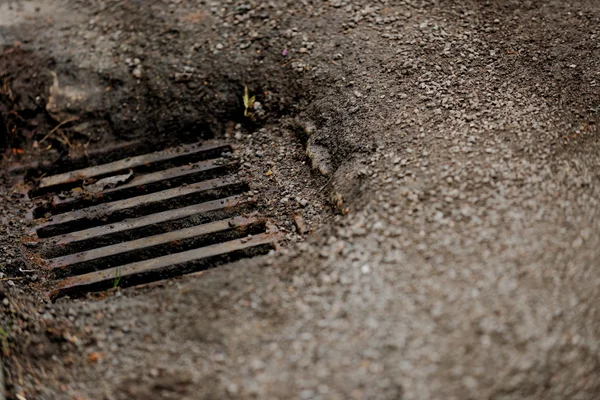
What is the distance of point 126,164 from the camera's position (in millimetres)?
2855

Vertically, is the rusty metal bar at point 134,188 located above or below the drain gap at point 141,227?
above

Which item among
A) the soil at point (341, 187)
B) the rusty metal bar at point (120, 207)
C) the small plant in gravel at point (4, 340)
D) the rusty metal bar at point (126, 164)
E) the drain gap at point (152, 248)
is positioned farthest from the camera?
the rusty metal bar at point (126, 164)

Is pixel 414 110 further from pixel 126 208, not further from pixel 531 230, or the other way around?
pixel 126 208

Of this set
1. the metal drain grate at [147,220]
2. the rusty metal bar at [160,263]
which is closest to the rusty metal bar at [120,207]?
the metal drain grate at [147,220]

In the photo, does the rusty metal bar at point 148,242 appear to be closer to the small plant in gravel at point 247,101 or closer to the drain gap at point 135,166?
the drain gap at point 135,166

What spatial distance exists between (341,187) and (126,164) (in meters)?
1.10

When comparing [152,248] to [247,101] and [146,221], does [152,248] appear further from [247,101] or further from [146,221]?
[247,101]

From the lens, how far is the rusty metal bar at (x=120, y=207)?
2.66m

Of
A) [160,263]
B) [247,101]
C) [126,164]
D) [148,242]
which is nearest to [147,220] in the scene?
[148,242]

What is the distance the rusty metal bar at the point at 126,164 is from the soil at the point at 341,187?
0.08 meters

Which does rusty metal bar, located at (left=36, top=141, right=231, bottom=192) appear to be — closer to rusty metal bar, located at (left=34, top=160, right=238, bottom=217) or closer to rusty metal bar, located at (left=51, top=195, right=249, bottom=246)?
rusty metal bar, located at (left=34, top=160, right=238, bottom=217)

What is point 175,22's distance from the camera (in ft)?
Result: 9.96

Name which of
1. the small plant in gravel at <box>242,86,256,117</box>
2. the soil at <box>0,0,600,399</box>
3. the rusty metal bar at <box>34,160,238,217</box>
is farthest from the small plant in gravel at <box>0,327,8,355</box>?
the small plant in gravel at <box>242,86,256,117</box>

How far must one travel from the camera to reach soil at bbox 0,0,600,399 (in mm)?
1815
